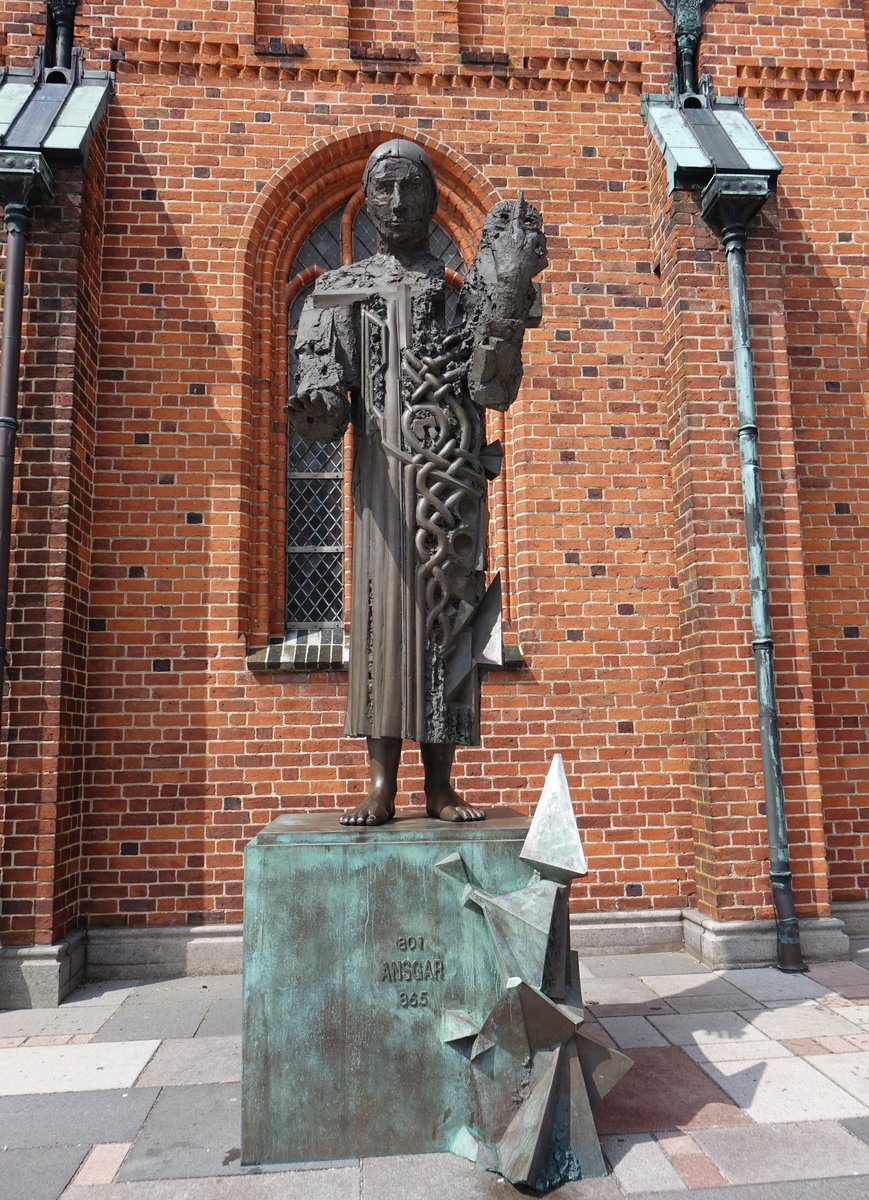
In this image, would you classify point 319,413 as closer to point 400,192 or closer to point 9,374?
point 400,192

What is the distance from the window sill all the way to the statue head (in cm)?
283

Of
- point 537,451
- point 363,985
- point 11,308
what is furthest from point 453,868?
point 11,308

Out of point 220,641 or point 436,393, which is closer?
point 436,393

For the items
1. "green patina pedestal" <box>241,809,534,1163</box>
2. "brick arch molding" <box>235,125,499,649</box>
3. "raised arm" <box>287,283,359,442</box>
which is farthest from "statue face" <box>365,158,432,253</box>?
"brick arch molding" <box>235,125,499,649</box>

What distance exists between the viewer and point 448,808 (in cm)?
314

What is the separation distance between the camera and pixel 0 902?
475 cm

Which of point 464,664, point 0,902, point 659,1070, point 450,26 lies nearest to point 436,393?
point 464,664

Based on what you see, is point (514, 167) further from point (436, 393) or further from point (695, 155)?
point (436, 393)

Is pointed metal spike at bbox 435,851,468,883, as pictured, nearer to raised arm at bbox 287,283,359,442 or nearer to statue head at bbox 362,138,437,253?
raised arm at bbox 287,283,359,442

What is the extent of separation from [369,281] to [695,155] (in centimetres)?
369

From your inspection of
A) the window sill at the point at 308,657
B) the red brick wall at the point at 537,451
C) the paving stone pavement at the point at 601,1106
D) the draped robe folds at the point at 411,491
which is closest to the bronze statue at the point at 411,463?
the draped robe folds at the point at 411,491

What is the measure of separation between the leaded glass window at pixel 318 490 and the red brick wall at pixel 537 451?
18cm

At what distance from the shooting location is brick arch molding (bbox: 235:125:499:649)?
576cm

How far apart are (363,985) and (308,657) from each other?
9.35ft
